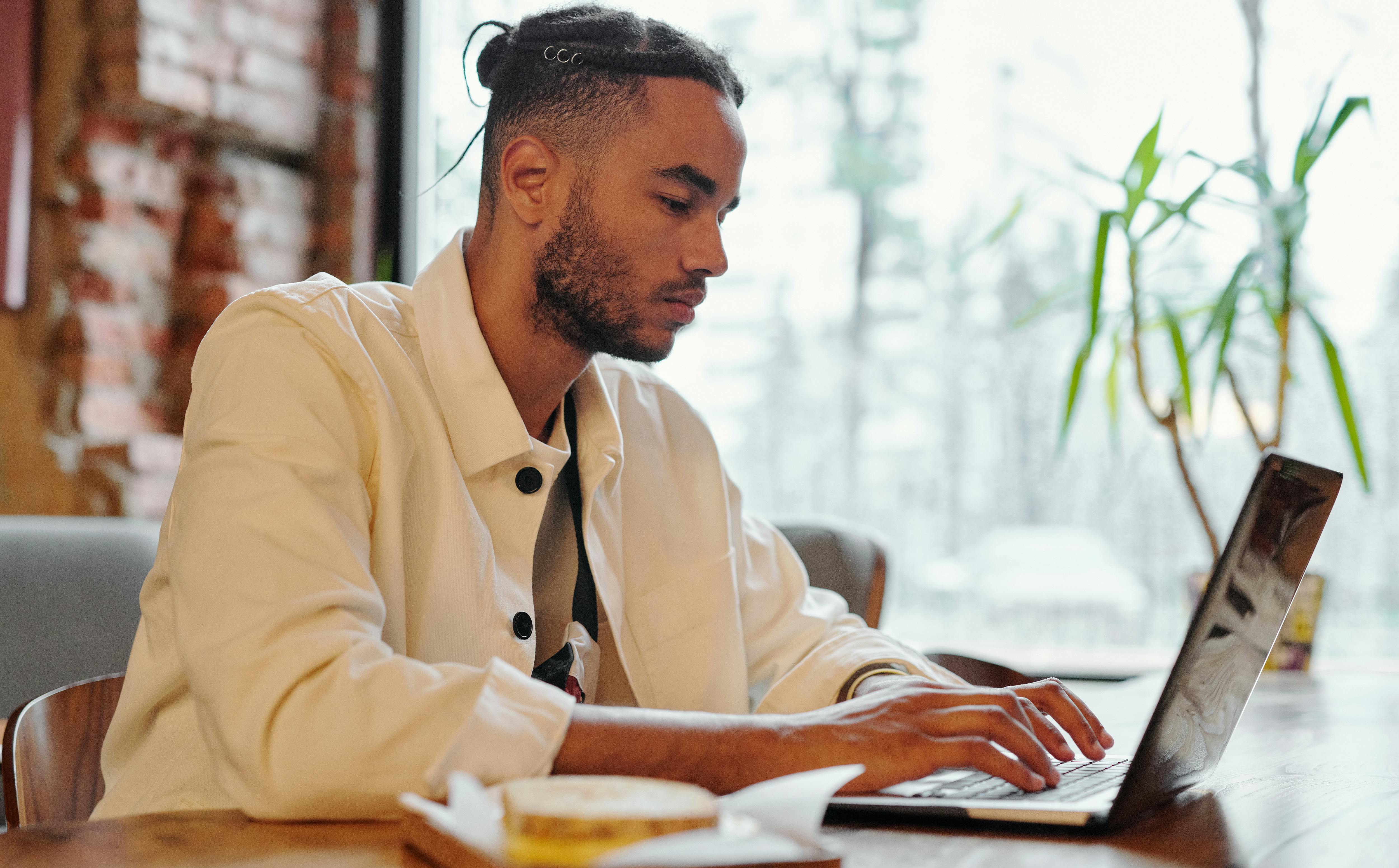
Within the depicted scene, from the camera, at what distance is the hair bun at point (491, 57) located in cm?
138

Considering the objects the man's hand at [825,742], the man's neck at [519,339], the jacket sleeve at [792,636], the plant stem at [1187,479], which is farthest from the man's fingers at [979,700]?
the plant stem at [1187,479]

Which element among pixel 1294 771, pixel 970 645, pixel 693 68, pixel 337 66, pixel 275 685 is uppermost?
pixel 337 66

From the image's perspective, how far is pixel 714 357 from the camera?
272 cm

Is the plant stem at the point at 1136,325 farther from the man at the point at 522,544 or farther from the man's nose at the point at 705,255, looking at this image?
the man's nose at the point at 705,255

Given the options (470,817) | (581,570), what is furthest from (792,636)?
(470,817)

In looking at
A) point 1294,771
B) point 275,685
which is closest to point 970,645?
point 1294,771

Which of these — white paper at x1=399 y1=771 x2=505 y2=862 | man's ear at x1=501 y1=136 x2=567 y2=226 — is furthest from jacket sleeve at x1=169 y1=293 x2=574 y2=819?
man's ear at x1=501 y1=136 x2=567 y2=226

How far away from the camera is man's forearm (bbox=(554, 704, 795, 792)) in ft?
2.42

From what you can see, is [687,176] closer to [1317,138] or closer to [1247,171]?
[1247,171]

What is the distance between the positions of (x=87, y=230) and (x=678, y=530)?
1.61 meters

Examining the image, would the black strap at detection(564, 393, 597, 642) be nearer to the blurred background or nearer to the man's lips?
the man's lips

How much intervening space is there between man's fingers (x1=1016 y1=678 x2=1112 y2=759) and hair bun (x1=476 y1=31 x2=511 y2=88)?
95 centimetres

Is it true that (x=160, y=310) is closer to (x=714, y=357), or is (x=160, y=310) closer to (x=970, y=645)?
(x=714, y=357)

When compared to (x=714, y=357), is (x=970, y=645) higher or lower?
lower
